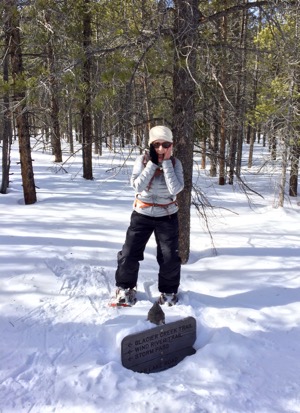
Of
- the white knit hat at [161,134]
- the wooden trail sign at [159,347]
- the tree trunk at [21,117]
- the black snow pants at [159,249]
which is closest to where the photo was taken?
the wooden trail sign at [159,347]

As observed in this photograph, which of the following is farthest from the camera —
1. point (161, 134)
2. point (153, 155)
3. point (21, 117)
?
point (21, 117)

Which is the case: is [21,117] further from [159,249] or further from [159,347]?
[159,347]

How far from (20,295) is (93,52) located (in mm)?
3370

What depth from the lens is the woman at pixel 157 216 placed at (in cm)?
356

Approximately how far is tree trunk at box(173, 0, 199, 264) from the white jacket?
4.15ft

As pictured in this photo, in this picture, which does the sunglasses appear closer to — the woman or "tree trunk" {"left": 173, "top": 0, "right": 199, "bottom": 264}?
the woman

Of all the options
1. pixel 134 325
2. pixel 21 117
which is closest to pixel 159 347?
pixel 134 325

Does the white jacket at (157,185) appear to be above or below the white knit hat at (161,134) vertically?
below

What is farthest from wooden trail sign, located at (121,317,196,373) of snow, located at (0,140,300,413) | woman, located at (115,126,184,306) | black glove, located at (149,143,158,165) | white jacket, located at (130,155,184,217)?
black glove, located at (149,143,158,165)

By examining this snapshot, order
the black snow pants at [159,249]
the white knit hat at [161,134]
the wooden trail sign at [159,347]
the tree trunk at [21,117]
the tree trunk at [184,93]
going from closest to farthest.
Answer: the wooden trail sign at [159,347]
the white knit hat at [161,134]
the black snow pants at [159,249]
the tree trunk at [184,93]
the tree trunk at [21,117]

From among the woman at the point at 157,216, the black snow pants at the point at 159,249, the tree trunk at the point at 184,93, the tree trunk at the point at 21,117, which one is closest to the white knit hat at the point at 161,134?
the woman at the point at 157,216

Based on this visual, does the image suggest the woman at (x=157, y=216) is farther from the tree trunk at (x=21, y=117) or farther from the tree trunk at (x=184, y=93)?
the tree trunk at (x=21, y=117)

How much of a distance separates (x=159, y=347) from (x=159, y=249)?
116 cm

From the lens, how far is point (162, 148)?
3.57m
